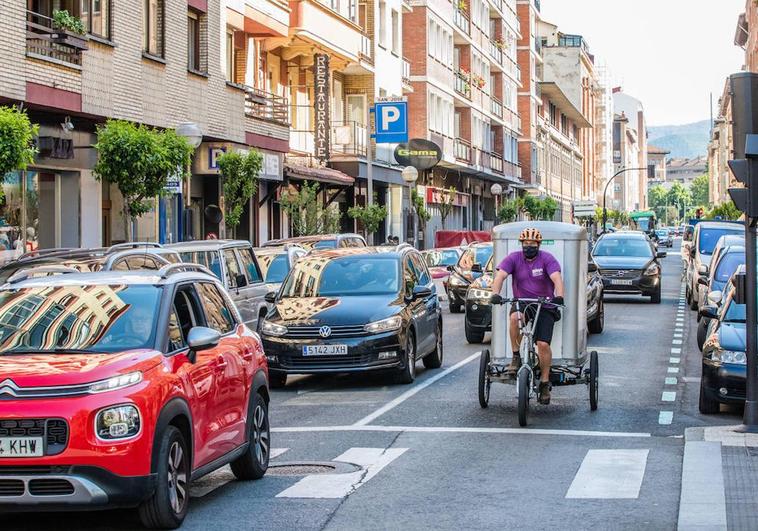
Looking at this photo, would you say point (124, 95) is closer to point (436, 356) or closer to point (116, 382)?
point (436, 356)

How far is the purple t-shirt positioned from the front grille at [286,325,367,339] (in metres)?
3.39

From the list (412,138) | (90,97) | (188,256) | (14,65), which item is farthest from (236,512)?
(412,138)

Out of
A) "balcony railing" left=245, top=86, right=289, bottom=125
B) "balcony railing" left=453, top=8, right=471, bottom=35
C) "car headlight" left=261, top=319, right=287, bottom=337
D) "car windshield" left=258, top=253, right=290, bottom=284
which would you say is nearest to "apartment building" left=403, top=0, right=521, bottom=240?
"balcony railing" left=453, top=8, right=471, bottom=35

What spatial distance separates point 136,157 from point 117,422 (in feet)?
57.7

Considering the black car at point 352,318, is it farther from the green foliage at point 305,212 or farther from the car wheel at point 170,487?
the green foliage at point 305,212

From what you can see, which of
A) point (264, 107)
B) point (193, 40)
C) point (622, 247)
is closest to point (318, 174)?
point (264, 107)

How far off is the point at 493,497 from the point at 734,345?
530cm

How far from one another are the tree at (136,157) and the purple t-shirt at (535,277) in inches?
492

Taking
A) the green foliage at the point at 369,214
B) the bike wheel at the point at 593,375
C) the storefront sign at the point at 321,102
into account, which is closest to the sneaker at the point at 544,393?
the bike wheel at the point at 593,375

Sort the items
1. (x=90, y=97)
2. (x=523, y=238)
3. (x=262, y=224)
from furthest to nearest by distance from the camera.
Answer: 1. (x=262, y=224)
2. (x=90, y=97)
3. (x=523, y=238)

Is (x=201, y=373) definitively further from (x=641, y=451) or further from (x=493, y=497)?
(x=641, y=451)

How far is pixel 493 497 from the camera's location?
971 centimetres

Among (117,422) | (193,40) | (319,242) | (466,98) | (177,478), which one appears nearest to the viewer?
(117,422)

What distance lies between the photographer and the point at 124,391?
8023 mm
